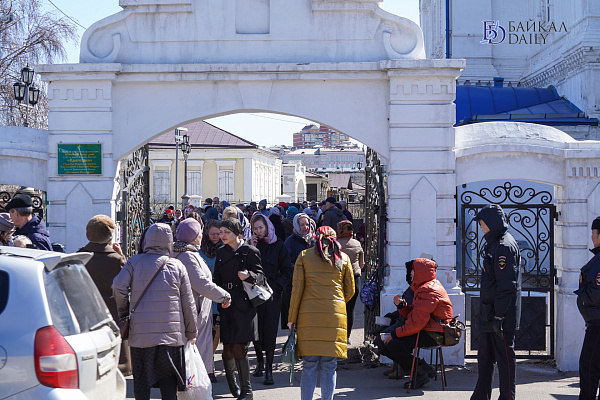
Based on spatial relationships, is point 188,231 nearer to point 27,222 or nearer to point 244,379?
point 244,379

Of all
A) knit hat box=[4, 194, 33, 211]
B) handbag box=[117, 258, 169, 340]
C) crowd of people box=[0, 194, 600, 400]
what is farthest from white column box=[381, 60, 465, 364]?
knit hat box=[4, 194, 33, 211]

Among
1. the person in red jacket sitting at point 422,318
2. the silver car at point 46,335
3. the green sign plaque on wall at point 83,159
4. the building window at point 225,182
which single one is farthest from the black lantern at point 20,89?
the building window at point 225,182

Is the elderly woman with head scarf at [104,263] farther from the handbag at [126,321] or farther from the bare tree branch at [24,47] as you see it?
the bare tree branch at [24,47]

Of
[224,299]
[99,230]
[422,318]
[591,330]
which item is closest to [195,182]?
[422,318]

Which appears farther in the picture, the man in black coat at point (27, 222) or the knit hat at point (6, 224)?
the knit hat at point (6, 224)

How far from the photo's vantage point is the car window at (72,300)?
4445 mm

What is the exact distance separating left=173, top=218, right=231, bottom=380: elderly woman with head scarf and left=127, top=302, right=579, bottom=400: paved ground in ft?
3.06

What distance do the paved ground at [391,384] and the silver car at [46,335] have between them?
11.4 ft

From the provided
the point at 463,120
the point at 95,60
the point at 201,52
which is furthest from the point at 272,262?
the point at 463,120

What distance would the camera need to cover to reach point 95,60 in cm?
945

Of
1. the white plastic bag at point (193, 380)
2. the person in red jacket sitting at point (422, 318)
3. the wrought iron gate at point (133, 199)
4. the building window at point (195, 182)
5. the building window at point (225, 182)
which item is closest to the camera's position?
the white plastic bag at point (193, 380)

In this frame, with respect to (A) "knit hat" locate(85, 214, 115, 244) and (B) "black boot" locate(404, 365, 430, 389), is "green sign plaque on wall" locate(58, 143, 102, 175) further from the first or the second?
(B) "black boot" locate(404, 365, 430, 389)

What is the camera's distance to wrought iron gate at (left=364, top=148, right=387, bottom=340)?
972cm

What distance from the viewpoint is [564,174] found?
31.2 ft
